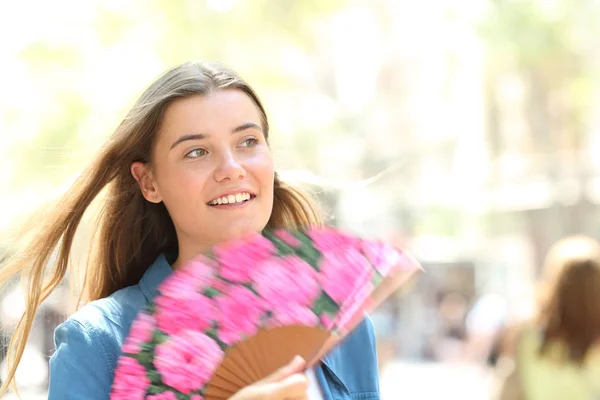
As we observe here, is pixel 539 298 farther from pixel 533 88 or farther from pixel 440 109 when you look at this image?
pixel 440 109

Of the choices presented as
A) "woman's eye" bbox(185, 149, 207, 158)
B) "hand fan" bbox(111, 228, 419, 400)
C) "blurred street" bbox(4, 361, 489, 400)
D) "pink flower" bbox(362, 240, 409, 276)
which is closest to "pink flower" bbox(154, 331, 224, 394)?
Result: "hand fan" bbox(111, 228, 419, 400)

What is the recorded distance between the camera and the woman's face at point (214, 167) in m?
2.20

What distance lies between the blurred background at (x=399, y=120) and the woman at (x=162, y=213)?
18 cm

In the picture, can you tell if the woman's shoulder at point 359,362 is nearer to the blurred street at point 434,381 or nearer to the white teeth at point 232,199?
the white teeth at point 232,199

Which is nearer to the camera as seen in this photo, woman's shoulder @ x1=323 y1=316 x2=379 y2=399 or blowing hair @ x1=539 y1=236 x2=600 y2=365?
woman's shoulder @ x1=323 y1=316 x2=379 y2=399

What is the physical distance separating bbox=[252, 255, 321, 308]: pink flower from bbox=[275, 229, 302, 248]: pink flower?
4 cm

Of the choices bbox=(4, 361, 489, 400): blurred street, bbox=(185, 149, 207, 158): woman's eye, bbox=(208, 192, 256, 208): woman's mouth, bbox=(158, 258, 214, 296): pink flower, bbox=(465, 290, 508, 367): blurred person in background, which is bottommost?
bbox=(4, 361, 489, 400): blurred street

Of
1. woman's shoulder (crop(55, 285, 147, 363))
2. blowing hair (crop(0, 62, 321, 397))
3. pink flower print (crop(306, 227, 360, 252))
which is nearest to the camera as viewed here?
pink flower print (crop(306, 227, 360, 252))

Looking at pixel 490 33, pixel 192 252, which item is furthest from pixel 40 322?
pixel 490 33

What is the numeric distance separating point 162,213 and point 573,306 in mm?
3071

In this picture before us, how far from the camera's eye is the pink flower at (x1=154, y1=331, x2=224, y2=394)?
6.03 ft

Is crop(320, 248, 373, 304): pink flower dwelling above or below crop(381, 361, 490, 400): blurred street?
above

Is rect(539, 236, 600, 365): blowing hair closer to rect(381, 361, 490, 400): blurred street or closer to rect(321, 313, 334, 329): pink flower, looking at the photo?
rect(321, 313, 334, 329): pink flower

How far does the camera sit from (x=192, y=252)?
7.74 feet
